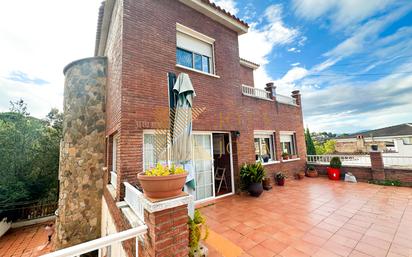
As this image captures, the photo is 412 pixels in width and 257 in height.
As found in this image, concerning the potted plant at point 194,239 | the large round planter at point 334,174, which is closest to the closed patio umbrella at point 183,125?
the potted plant at point 194,239

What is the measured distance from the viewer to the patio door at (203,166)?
18.6 ft

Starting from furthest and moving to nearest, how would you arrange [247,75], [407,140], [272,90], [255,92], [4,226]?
[407,140]
[247,75]
[4,226]
[272,90]
[255,92]

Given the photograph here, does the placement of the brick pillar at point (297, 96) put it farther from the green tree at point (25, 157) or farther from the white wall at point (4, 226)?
the white wall at point (4, 226)

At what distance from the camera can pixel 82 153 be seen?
6.38 metres

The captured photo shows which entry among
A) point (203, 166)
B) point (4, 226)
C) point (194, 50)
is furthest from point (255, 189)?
point (4, 226)

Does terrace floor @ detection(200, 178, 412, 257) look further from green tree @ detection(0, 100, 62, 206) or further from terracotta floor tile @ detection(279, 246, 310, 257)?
green tree @ detection(0, 100, 62, 206)

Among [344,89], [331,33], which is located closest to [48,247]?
[331,33]

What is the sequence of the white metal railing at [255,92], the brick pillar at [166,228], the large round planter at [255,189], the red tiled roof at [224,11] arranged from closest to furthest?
1. the brick pillar at [166,228]
2. the red tiled roof at [224,11]
3. the large round planter at [255,189]
4. the white metal railing at [255,92]

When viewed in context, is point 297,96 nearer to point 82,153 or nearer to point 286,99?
point 286,99

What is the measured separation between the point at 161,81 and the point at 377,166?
35.3ft

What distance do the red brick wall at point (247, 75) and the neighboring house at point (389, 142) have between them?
29.3ft

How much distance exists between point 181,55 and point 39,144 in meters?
Result: 15.1

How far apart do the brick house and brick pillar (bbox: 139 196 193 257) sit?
51.0 inches

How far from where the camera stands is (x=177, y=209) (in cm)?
192
